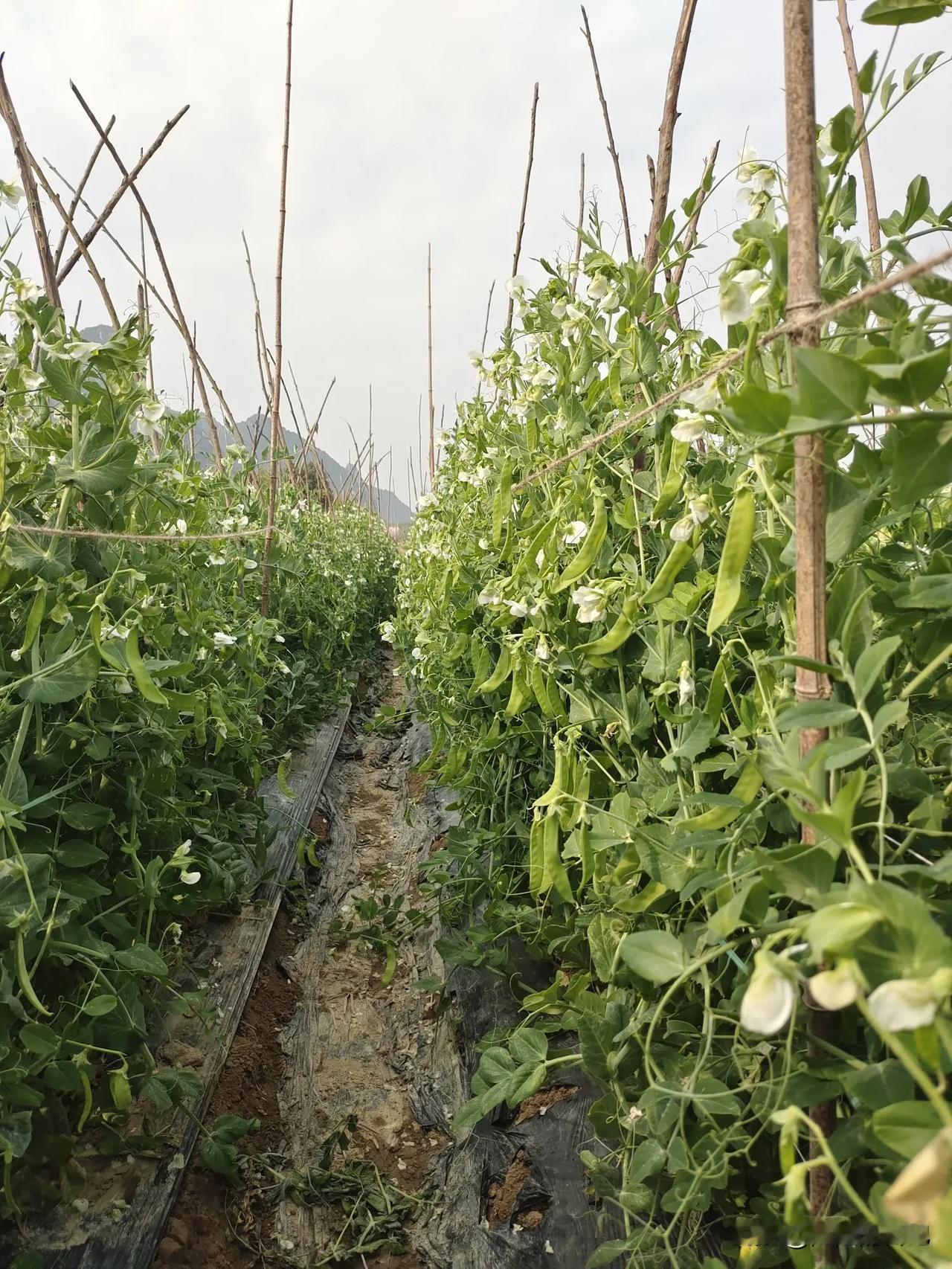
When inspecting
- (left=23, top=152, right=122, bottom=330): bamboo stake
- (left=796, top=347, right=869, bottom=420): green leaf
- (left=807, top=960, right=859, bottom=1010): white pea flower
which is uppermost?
(left=23, top=152, right=122, bottom=330): bamboo stake

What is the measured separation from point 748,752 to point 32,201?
74.3 inches

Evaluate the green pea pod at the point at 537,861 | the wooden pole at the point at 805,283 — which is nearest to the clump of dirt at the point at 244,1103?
the green pea pod at the point at 537,861

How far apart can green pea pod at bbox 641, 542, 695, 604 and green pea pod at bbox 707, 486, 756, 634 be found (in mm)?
146

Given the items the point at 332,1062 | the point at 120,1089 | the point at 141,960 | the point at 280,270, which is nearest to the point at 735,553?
the point at 141,960

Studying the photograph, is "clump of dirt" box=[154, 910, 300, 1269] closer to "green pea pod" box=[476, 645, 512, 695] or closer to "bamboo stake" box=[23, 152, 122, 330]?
"green pea pod" box=[476, 645, 512, 695]

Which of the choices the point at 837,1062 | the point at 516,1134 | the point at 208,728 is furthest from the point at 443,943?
the point at 837,1062

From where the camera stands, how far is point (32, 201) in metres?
1.72

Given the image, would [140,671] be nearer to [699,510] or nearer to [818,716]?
[699,510]

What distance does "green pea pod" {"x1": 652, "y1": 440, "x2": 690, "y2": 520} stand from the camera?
100 cm

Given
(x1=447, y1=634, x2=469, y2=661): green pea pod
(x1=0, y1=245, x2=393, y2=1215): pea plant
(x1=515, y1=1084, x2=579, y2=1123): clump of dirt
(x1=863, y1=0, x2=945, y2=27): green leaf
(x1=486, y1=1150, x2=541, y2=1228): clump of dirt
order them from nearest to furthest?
(x1=863, y1=0, x2=945, y2=27): green leaf, (x1=0, y1=245, x2=393, y2=1215): pea plant, (x1=486, y1=1150, x2=541, y2=1228): clump of dirt, (x1=515, y1=1084, x2=579, y2=1123): clump of dirt, (x1=447, y1=634, x2=469, y2=661): green pea pod

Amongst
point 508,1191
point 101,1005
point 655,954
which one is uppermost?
point 655,954

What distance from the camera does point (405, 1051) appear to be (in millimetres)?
2232

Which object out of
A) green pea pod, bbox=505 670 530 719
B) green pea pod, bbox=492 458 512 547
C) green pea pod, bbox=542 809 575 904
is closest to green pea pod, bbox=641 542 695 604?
green pea pod, bbox=542 809 575 904

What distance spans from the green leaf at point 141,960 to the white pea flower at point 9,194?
52.9 inches
